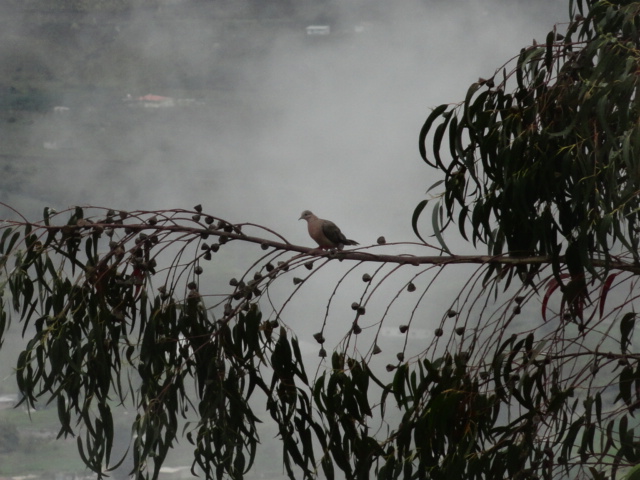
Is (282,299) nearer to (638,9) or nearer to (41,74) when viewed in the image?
(41,74)

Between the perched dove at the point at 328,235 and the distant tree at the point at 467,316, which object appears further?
the perched dove at the point at 328,235

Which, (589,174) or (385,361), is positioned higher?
(589,174)

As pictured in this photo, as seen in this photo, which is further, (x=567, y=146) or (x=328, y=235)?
(x=328, y=235)

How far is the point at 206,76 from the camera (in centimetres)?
663

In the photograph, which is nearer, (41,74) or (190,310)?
(190,310)

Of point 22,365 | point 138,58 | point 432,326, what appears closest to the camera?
point 22,365

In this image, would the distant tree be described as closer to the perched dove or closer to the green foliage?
the green foliage

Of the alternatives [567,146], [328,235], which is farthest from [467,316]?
[328,235]

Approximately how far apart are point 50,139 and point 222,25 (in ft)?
4.88

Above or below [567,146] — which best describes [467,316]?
below

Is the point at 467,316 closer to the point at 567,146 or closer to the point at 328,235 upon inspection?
the point at 567,146

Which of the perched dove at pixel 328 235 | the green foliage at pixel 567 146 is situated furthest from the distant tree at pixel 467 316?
the perched dove at pixel 328 235

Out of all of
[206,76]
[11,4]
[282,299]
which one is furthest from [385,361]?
[11,4]

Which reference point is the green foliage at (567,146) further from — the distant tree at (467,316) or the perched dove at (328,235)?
the perched dove at (328,235)
